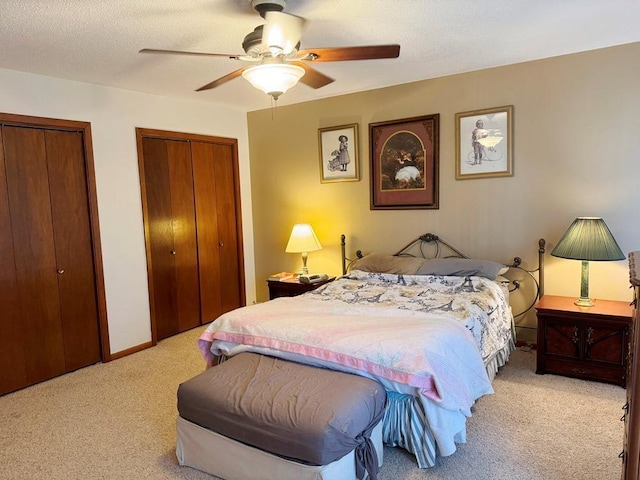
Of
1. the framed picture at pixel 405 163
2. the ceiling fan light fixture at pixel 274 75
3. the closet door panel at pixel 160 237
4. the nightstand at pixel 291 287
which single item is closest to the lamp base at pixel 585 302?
the framed picture at pixel 405 163

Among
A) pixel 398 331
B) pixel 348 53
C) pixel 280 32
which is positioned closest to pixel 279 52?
pixel 280 32

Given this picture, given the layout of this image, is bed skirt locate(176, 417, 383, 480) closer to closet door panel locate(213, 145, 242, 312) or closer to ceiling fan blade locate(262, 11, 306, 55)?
ceiling fan blade locate(262, 11, 306, 55)

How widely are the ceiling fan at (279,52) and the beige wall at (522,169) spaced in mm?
1882

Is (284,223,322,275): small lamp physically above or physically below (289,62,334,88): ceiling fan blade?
below

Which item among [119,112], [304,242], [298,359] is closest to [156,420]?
[298,359]

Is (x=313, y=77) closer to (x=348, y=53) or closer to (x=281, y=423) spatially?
(x=348, y=53)

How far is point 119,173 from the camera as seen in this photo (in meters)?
3.98

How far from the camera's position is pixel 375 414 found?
2.06 m

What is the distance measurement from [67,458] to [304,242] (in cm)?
268

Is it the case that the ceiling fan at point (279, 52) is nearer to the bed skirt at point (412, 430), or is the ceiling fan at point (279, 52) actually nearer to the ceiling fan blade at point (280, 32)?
the ceiling fan blade at point (280, 32)

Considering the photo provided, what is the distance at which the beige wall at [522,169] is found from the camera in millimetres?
3244

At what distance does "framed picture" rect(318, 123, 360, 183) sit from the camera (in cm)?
446

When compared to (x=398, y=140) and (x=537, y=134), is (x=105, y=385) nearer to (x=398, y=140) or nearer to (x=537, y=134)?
(x=398, y=140)

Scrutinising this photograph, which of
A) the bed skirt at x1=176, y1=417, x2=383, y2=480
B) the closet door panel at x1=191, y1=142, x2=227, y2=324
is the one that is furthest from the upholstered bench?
the closet door panel at x1=191, y1=142, x2=227, y2=324
